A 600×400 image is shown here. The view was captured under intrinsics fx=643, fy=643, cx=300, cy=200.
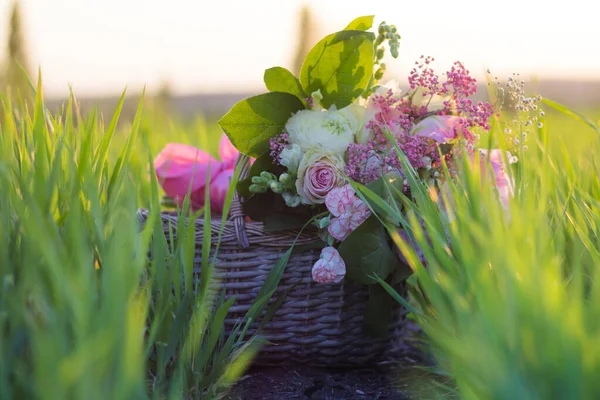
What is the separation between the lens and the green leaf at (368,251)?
1.11 meters

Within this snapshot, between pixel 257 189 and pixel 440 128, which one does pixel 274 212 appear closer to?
pixel 257 189

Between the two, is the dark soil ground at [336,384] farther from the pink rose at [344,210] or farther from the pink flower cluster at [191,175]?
the pink flower cluster at [191,175]

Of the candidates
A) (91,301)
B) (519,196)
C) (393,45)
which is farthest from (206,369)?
(393,45)

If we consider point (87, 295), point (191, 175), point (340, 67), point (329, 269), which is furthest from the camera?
point (191, 175)

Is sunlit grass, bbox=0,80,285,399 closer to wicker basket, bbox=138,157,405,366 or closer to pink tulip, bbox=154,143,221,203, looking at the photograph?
wicker basket, bbox=138,157,405,366

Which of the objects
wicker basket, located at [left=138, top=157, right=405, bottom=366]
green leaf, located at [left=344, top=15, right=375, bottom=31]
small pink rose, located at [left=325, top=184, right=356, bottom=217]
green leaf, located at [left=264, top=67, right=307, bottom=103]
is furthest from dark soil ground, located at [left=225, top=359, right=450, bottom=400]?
green leaf, located at [left=344, top=15, right=375, bottom=31]

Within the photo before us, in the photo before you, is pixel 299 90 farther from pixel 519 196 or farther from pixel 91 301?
pixel 91 301

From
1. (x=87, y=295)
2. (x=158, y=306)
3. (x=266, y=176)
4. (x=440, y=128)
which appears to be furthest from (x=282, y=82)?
(x=87, y=295)

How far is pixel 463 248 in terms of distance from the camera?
699 mm

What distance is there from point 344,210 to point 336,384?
0.33 m

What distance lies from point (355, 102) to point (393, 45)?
13cm

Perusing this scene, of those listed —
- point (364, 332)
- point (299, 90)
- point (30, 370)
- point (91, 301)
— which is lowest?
point (364, 332)

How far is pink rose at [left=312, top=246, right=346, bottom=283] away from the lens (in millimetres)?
1104

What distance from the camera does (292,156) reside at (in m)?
1.17
